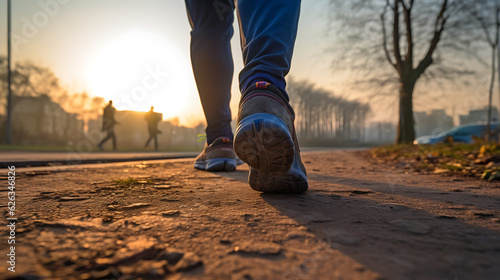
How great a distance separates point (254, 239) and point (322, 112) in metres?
46.2

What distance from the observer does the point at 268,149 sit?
83cm

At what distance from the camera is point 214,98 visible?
2.05 meters

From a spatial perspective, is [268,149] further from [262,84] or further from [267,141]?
[262,84]

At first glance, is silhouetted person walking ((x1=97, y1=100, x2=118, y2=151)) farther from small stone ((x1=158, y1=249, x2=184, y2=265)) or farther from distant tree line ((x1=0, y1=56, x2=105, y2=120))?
distant tree line ((x1=0, y1=56, x2=105, y2=120))

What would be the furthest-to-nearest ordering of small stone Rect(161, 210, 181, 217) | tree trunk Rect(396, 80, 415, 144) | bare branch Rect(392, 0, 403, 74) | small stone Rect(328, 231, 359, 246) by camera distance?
bare branch Rect(392, 0, 403, 74) → tree trunk Rect(396, 80, 415, 144) → small stone Rect(161, 210, 181, 217) → small stone Rect(328, 231, 359, 246)

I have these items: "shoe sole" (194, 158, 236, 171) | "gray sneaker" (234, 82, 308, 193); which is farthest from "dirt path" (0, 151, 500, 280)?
"shoe sole" (194, 158, 236, 171)

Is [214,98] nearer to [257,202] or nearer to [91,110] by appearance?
[257,202]

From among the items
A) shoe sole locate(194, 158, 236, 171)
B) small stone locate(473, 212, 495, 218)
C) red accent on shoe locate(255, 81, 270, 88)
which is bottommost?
small stone locate(473, 212, 495, 218)

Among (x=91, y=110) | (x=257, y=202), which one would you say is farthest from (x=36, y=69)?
(x=257, y=202)

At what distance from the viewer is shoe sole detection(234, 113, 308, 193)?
81cm

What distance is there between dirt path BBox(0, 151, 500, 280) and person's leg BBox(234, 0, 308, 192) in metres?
0.11

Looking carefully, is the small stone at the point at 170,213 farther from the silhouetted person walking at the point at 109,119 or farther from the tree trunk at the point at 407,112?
the silhouetted person walking at the point at 109,119

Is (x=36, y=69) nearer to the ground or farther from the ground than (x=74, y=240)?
farther from the ground

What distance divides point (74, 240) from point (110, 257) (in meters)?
0.12
